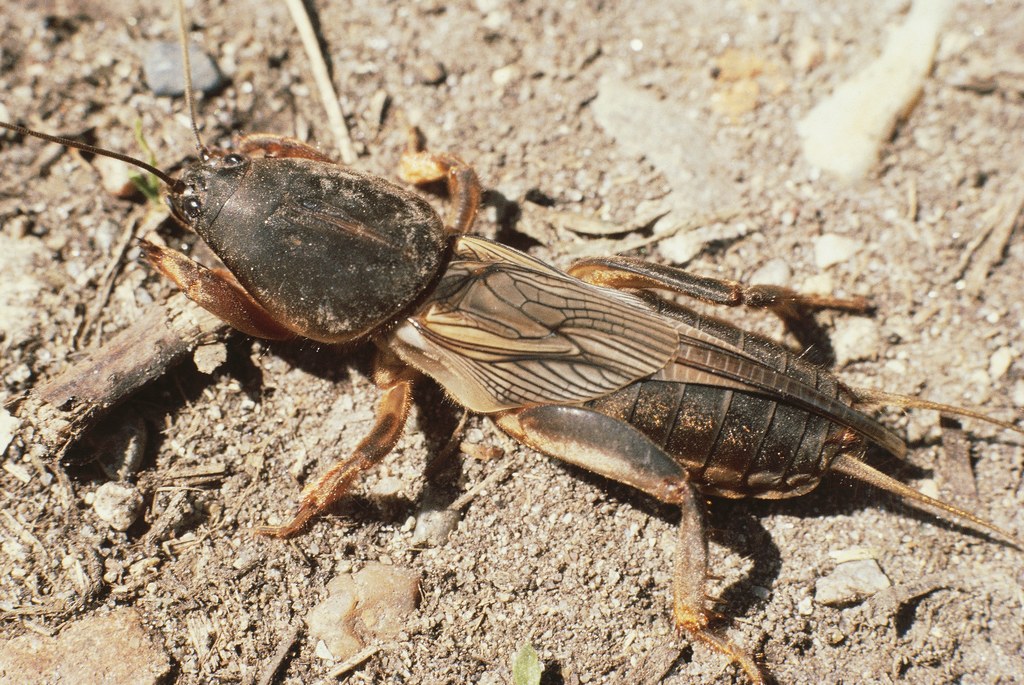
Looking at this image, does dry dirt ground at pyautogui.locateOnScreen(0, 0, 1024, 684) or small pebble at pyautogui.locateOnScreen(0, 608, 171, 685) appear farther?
dry dirt ground at pyautogui.locateOnScreen(0, 0, 1024, 684)

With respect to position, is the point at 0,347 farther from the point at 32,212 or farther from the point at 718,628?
the point at 718,628

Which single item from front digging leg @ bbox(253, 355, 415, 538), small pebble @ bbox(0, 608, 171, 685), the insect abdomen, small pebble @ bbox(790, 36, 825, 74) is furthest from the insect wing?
small pebble @ bbox(790, 36, 825, 74)

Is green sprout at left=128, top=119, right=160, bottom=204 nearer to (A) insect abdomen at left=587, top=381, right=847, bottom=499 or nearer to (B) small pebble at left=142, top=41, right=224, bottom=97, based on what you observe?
(B) small pebble at left=142, top=41, right=224, bottom=97

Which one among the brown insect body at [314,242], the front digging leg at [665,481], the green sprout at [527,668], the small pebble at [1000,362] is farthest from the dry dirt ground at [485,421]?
the brown insect body at [314,242]

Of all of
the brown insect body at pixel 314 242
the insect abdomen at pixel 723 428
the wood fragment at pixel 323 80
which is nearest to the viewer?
the insect abdomen at pixel 723 428

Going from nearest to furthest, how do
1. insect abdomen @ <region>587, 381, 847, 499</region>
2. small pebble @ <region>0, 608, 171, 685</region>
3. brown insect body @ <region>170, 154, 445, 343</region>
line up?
small pebble @ <region>0, 608, 171, 685</region> < insect abdomen @ <region>587, 381, 847, 499</region> < brown insect body @ <region>170, 154, 445, 343</region>

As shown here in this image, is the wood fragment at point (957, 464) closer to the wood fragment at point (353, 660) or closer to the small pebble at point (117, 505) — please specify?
the wood fragment at point (353, 660)

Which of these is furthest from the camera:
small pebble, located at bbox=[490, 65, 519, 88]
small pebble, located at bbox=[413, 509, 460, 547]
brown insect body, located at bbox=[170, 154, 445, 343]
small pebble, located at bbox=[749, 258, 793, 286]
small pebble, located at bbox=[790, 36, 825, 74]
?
small pebble, located at bbox=[790, 36, 825, 74]

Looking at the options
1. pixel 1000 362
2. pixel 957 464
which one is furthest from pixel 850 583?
pixel 1000 362
